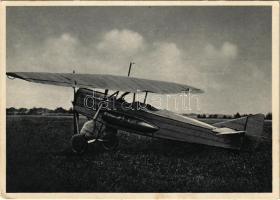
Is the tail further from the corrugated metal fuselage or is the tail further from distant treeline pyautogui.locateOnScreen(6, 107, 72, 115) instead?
distant treeline pyautogui.locateOnScreen(6, 107, 72, 115)

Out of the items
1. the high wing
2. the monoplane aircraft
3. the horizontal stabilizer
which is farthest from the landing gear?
the horizontal stabilizer

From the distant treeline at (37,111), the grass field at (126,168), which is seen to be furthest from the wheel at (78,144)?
the distant treeline at (37,111)

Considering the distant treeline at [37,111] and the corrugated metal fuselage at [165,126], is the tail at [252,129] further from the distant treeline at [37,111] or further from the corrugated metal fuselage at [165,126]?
the distant treeline at [37,111]

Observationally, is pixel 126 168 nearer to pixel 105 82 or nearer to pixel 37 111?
pixel 105 82

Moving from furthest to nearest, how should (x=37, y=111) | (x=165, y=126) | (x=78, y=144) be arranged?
(x=37, y=111)
(x=165, y=126)
(x=78, y=144)

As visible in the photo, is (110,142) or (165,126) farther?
(110,142)

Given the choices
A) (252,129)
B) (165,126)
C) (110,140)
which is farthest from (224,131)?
(110,140)

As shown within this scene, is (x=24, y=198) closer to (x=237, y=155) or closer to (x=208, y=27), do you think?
(x=237, y=155)
